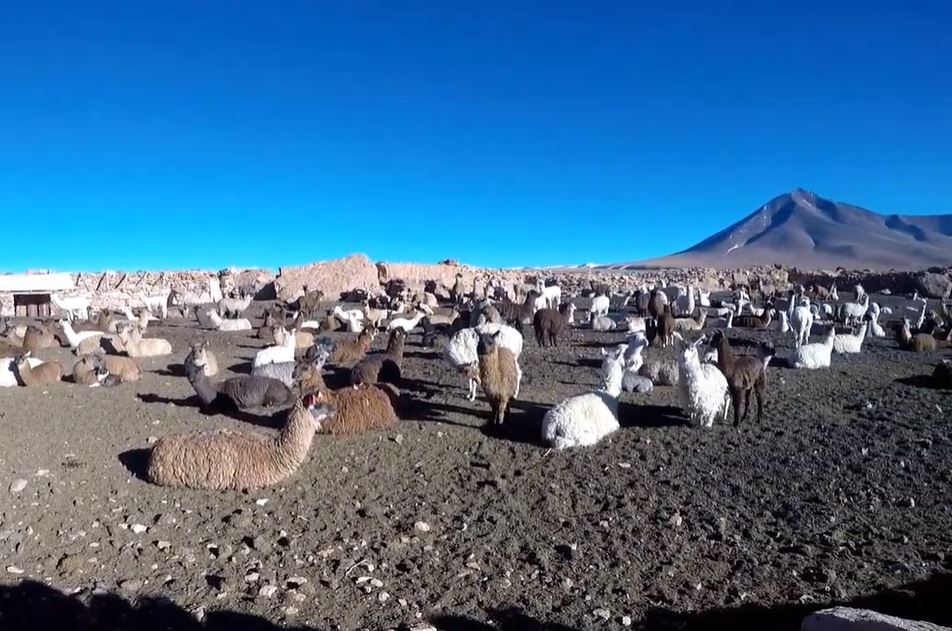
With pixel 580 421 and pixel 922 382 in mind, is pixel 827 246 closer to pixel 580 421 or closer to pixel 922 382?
pixel 922 382

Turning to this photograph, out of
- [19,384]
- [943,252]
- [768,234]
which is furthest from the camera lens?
[768,234]

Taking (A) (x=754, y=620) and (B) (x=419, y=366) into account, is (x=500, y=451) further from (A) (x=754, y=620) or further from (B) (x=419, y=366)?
(B) (x=419, y=366)

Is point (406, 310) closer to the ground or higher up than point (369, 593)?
higher up

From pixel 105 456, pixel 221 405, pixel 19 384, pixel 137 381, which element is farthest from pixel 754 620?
pixel 19 384

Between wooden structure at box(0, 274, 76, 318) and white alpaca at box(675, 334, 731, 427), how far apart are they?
106 feet

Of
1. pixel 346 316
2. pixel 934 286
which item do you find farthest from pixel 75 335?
pixel 934 286

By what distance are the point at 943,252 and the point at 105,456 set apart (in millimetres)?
148656

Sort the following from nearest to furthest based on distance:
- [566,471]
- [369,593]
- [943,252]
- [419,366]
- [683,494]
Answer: [369,593] → [683,494] → [566,471] → [419,366] → [943,252]

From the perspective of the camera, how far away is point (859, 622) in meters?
3.34

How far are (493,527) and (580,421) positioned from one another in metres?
2.51

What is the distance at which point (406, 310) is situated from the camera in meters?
24.6

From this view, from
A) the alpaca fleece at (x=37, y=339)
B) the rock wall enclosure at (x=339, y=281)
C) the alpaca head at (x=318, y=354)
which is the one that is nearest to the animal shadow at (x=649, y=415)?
the alpaca head at (x=318, y=354)

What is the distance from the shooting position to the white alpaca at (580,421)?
8.23m

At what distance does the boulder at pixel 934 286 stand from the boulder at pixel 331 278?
27903 mm
